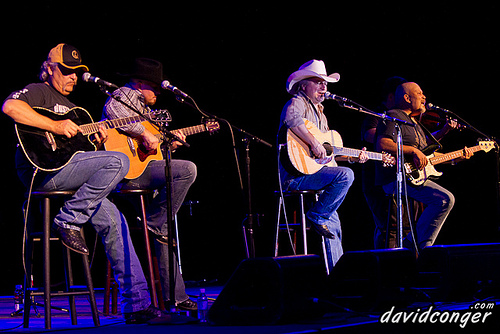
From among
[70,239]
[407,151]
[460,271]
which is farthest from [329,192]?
[70,239]

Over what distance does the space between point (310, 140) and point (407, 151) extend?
1.36 meters

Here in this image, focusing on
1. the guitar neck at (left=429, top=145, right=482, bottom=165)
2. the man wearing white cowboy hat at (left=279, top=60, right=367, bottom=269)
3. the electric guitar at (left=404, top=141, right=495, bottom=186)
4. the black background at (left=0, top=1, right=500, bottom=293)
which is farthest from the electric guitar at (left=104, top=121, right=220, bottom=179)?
the guitar neck at (left=429, top=145, right=482, bottom=165)

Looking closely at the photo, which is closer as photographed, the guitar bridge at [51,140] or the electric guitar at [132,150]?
the guitar bridge at [51,140]

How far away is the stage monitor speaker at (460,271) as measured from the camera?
140 inches

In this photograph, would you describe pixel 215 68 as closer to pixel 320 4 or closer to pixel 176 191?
pixel 320 4

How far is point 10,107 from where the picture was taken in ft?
11.1

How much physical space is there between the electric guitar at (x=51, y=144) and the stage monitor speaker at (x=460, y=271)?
2.22 m

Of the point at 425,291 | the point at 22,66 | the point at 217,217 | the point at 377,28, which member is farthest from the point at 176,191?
the point at 377,28

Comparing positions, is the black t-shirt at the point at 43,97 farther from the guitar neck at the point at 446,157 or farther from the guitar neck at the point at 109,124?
the guitar neck at the point at 446,157

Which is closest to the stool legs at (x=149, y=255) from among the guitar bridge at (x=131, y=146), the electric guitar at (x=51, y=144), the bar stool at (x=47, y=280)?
the guitar bridge at (x=131, y=146)

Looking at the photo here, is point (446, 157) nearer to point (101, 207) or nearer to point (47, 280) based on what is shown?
point (101, 207)

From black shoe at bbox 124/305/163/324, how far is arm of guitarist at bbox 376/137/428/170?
9.55ft

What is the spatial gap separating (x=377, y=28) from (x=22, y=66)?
4.15m

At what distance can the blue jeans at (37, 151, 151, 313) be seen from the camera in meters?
3.43
